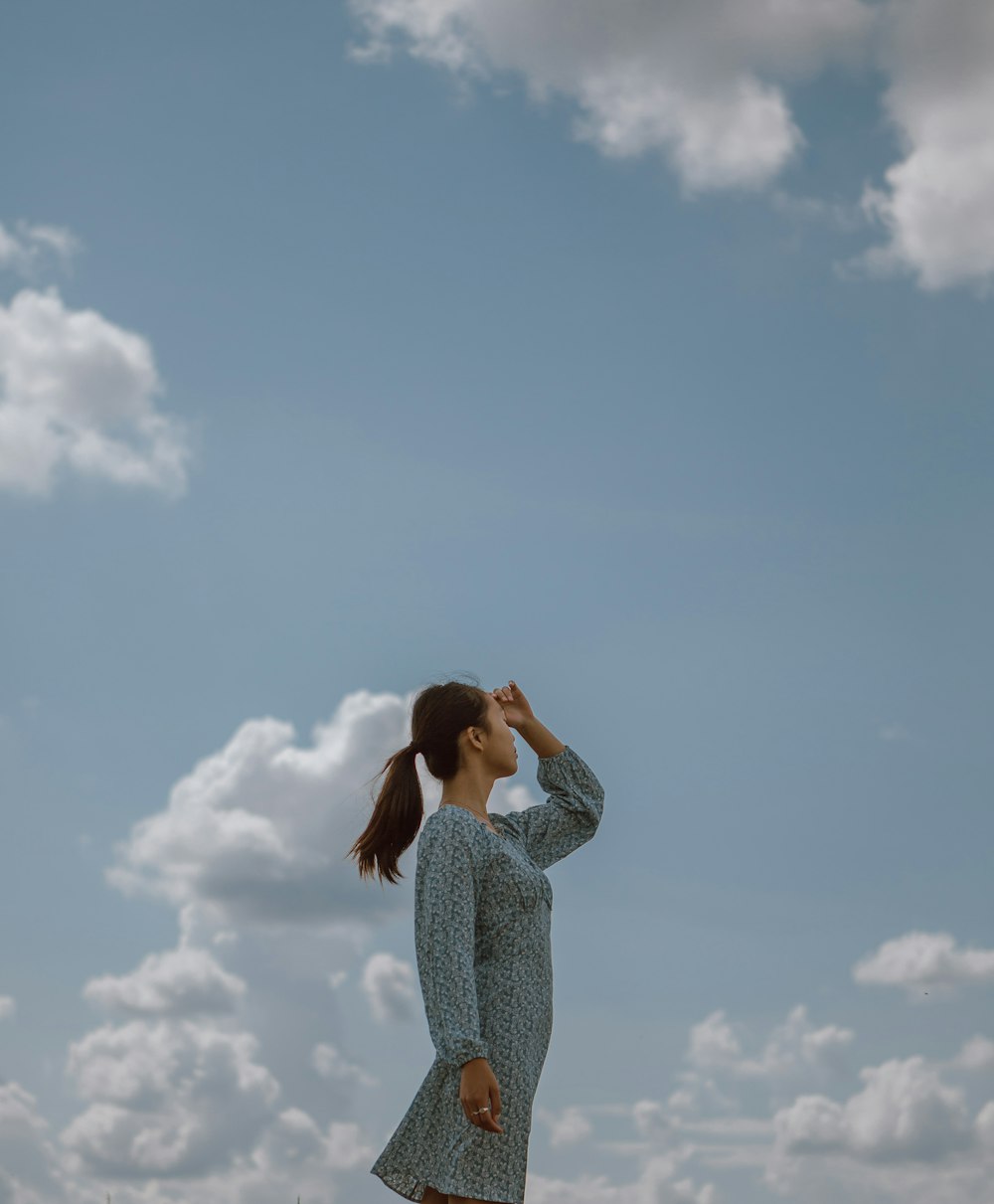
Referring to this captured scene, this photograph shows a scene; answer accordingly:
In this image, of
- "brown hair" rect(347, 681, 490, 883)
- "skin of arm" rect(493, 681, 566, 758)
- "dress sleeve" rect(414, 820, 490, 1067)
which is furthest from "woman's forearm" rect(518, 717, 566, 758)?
"dress sleeve" rect(414, 820, 490, 1067)

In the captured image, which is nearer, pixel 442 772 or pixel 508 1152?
pixel 508 1152

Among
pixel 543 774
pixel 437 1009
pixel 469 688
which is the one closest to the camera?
pixel 437 1009

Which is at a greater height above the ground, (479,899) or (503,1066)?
(479,899)

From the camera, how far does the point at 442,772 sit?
558 cm

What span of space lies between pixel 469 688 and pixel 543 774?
640 mm

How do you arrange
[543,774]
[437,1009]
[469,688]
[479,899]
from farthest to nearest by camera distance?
[543,774]
[469,688]
[479,899]
[437,1009]

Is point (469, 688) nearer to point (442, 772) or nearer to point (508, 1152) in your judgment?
point (442, 772)

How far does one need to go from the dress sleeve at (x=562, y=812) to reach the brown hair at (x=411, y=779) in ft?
1.57

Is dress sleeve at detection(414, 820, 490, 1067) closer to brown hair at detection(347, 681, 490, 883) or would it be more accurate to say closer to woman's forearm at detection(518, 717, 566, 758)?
brown hair at detection(347, 681, 490, 883)

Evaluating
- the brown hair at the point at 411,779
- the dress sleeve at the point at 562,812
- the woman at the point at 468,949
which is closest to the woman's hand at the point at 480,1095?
the woman at the point at 468,949

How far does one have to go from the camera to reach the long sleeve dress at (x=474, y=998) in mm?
4941

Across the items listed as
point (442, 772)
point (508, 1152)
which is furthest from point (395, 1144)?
point (442, 772)

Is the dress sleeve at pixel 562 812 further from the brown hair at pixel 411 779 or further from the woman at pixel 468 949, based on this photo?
the brown hair at pixel 411 779

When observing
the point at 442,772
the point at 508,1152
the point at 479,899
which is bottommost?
the point at 508,1152
